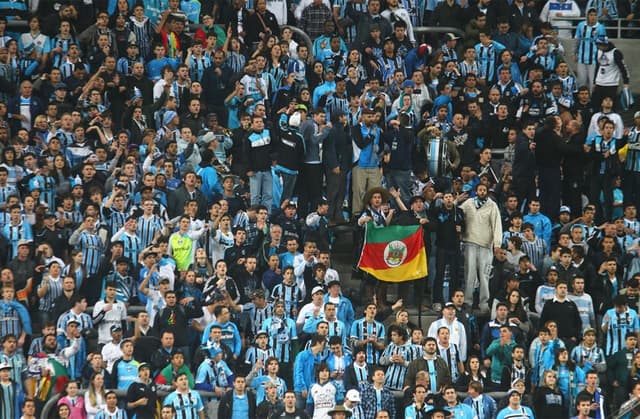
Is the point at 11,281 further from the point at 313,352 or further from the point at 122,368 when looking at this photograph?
the point at 313,352

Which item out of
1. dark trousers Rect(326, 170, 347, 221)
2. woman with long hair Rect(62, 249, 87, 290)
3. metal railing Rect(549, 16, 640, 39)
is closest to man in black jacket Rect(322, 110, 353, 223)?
dark trousers Rect(326, 170, 347, 221)

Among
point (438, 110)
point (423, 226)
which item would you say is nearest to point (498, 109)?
point (438, 110)

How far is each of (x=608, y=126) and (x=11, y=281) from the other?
953 centimetres

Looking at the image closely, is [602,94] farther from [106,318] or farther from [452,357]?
[106,318]

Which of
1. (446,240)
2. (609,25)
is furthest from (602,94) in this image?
(446,240)

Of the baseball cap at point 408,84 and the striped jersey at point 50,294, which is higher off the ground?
the baseball cap at point 408,84

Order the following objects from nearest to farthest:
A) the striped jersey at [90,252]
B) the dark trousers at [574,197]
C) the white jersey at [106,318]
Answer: the white jersey at [106,318] → the striped jersey at [90,252] → the dark trousers at [574,197]

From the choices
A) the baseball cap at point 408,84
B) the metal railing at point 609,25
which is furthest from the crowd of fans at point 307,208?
the metal railing at point 609,25

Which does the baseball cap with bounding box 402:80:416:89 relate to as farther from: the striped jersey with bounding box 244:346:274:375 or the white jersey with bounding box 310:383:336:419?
the white jersey with bounding box 310:383:336:419

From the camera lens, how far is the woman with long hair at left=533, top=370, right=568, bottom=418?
23.3 m

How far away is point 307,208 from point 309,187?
1.03ft

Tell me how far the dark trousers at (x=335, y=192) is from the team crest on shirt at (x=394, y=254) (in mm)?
1482

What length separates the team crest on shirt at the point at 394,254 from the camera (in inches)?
1010

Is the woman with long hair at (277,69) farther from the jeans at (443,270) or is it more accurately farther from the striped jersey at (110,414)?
the striped jersey at (110,414)
